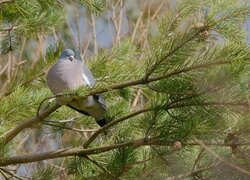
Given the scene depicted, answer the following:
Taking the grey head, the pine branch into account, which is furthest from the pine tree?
the grey head

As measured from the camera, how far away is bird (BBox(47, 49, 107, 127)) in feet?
6.54

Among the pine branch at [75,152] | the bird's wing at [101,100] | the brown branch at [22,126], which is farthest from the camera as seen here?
the bird's wing at [101,100]

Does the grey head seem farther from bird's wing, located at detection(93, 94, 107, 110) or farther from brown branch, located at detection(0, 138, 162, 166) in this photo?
brown branch, located at detection(0, 138, 162, 166)

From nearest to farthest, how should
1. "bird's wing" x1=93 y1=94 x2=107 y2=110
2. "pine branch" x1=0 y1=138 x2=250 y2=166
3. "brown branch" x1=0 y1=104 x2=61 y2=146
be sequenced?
"pine branch" x1=0 y1=138 x2=250 y2=166, "brown branch" x1=0 y1=104 x2=61 y2=146, "bird's wing" x1=93 y1=94 x2=107 y2=110

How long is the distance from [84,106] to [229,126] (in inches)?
20.3

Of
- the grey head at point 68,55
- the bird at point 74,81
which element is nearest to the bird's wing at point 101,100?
the bird at point 74,81

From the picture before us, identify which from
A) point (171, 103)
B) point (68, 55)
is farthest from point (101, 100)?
point (171, 103)

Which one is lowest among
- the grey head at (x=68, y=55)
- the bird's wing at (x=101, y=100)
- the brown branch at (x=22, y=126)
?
Answer: the brown branch at (x=22, y=126)

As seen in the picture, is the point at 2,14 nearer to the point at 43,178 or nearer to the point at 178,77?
the point at 43,178

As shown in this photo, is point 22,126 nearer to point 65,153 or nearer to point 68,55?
point 65,153

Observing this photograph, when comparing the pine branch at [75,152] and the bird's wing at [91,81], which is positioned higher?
the bird's wing at [91,81]

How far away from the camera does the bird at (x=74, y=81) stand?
1.99m

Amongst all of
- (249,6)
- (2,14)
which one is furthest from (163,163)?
(2,14)

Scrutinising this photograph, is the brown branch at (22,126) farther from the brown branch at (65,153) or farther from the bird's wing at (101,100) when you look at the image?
the bird's wing at (101,100)
